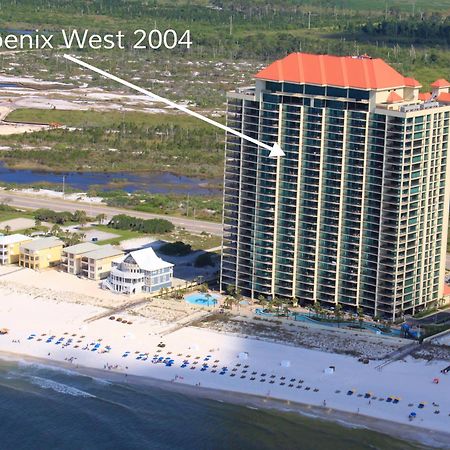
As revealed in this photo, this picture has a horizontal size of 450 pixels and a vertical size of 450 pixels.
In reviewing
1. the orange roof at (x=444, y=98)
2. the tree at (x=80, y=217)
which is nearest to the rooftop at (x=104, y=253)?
the tree at (x=80, y=217)

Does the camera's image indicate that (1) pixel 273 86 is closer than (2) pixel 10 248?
Yes

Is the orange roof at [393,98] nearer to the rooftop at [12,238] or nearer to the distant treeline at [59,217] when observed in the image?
the rooftop at [12,238]

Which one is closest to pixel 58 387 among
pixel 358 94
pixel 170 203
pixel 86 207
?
pixel 358 94

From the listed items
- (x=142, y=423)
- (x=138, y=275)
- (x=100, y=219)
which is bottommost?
(x=142, y=423)

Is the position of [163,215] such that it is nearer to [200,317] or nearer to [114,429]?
[200,317]

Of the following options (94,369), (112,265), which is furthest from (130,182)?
(94,369)

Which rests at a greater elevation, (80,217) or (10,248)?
(10,248)

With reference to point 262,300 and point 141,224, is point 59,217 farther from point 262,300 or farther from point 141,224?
point 262,300
